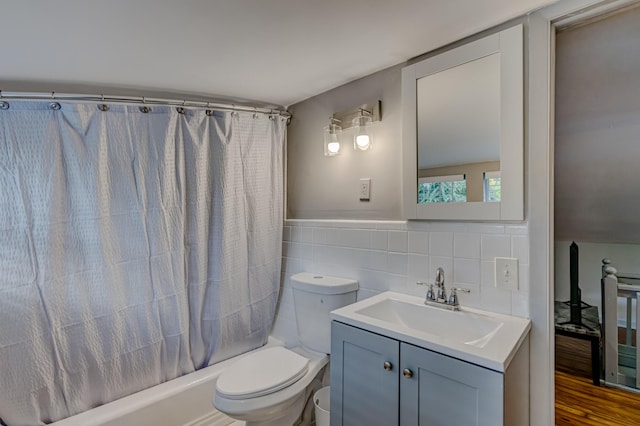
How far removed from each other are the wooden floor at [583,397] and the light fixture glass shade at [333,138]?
1.52 meters

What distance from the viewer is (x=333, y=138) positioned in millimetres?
1905

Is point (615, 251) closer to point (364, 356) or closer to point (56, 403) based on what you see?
point (364, 356)

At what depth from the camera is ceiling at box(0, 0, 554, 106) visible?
Answer: 109 cm

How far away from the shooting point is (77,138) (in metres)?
1.50

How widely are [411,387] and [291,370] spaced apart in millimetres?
691

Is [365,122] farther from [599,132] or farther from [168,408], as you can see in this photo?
[168,408]

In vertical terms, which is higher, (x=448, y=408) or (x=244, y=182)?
(x=244, y=182)

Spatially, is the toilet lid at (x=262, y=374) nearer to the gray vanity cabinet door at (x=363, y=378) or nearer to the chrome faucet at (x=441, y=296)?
the gray vanity cabinet door at (x=363, y=378)

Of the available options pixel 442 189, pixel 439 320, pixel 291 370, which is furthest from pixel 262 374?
pixel 442 189

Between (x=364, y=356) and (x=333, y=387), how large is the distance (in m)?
0.24

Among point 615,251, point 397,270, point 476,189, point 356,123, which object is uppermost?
point 356,123

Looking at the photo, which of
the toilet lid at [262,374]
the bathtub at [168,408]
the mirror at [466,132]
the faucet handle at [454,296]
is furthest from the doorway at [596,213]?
the bathtub at [168,408]

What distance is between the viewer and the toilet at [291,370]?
1375mm

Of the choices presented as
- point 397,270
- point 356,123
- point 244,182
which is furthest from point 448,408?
point 244,182
